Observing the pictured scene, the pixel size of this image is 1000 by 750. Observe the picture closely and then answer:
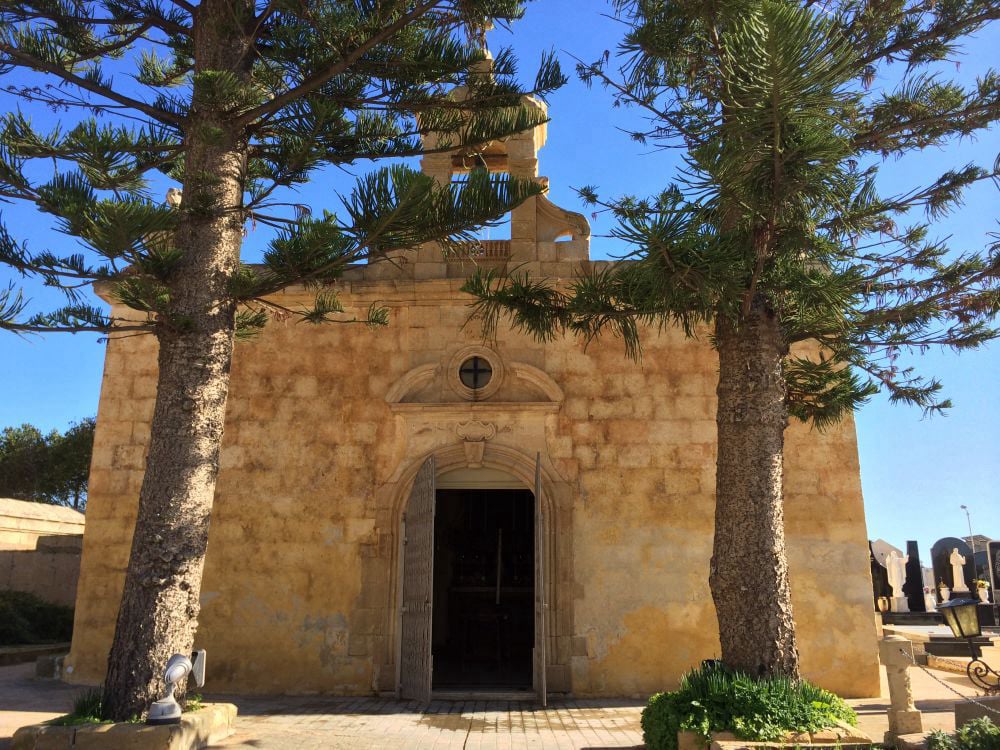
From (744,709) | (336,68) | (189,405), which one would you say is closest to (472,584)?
(189,405)

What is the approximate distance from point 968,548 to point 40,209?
23.0 m

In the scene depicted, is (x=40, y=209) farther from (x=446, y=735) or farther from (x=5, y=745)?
(x=446, y=735)

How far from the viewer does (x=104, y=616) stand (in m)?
8.60

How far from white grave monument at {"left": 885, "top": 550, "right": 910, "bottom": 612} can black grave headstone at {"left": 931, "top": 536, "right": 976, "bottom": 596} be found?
1121 millimetres

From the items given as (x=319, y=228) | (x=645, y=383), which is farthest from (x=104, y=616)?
(x=645, y=383)

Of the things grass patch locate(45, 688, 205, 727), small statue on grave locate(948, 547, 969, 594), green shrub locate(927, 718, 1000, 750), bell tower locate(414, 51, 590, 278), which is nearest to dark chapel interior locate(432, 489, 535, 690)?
bell tower locate(414, 51, 590, 278)

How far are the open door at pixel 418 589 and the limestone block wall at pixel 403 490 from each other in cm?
25

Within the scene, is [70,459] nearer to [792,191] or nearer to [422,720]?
[422,720]

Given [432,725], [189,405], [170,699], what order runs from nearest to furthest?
1. [170,699]
2. [189,405]
3. [432,725]

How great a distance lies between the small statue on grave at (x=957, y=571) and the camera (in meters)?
20.1

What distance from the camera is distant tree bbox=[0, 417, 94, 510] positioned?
2447cm

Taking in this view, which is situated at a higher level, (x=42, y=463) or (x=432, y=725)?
(x=42, y=463)

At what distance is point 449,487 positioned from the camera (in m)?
8.81

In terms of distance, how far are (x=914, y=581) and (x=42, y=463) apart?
25.4m
